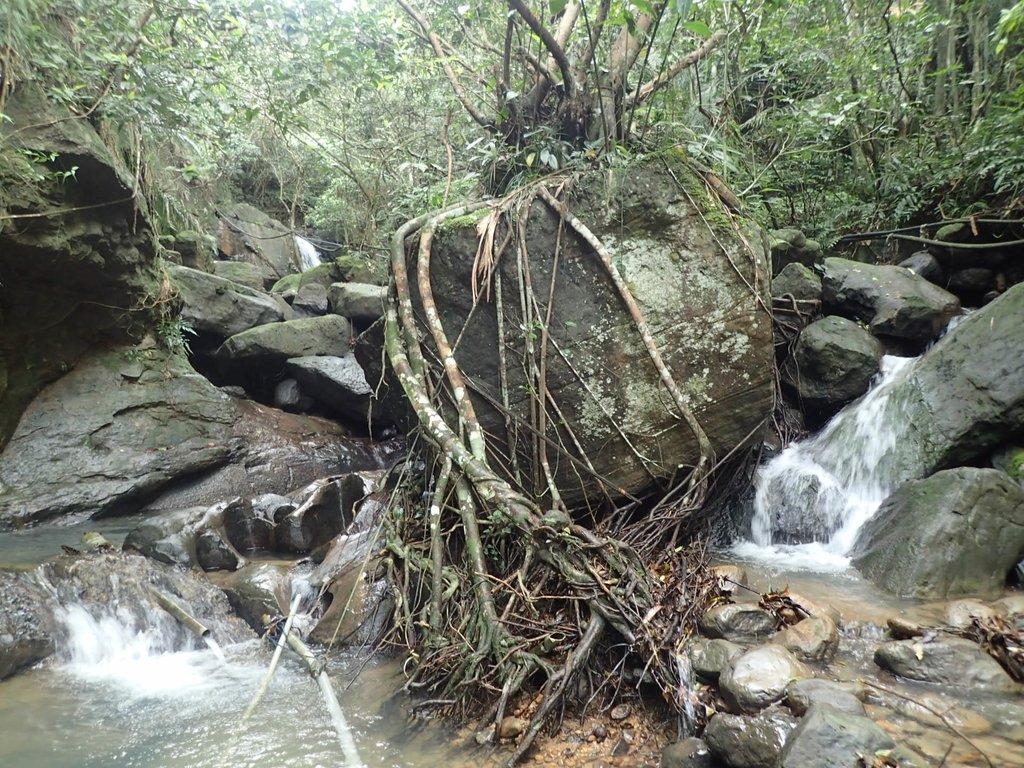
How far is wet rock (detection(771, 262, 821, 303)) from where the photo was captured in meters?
7.09

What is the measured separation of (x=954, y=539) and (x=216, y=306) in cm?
1025

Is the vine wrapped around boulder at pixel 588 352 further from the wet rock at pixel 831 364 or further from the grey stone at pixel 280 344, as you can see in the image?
the grey stone at pixel 280 344

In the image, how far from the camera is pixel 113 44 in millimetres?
6086

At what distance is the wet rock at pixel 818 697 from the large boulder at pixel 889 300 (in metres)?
5.08

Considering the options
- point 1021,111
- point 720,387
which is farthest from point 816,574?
point 1021,111

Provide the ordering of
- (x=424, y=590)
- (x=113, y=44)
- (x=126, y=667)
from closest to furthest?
1. (x=424, y=590)
2. (x=126, y=667)
3. (x=113, y=44)

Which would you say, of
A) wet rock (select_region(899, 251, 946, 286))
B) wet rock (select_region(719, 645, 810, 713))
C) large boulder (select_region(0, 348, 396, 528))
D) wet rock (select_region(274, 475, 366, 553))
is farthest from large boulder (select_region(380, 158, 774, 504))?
large boulder (select_region(0, 348, 396, 528))

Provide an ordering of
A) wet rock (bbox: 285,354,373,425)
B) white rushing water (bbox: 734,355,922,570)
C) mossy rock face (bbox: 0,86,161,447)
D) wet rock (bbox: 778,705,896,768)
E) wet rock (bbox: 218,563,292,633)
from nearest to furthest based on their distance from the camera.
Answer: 1. wet rock (bbox: 778,705,896,768)
2. wet rock (bbox: 218,563,292,633)
3. white rushing water (bbox: 734,355,922,570)
4. mossy rock face (bbox: 0,86,161,447)
5. wet rock (bbox: 285,354,373,425)

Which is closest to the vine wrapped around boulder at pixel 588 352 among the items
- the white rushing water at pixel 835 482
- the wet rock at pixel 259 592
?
the white rushing water at pixel 835 482

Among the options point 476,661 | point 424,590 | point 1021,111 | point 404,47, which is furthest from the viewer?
point 404,47

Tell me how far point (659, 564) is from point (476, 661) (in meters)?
1.46

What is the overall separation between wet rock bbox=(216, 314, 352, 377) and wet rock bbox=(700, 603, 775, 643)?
27.3ft

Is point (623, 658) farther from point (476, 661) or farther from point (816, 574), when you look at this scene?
point (816, 574)

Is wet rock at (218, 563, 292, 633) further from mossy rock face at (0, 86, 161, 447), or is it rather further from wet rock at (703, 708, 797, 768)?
mossy rock face at (0, 86, 161, 447)
